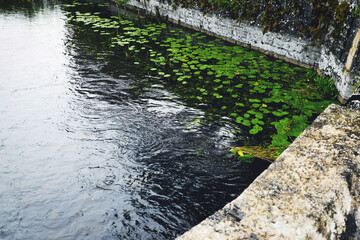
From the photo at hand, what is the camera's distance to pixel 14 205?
8.38 feet

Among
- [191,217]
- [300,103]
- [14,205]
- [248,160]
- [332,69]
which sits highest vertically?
[332,69]

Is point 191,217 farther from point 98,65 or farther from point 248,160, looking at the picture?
point 98,65

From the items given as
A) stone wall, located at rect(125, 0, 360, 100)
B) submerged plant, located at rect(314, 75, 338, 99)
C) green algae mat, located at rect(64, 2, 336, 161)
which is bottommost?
green algae mat, located at rect(64, 2, 336, 161)

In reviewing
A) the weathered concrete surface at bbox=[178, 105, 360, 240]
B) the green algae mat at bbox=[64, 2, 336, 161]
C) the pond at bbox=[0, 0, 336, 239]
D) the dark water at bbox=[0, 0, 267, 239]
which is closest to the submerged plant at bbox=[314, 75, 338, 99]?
the green algae mat at bbox=[64, 2, 336, 161]

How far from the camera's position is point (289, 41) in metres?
5.80

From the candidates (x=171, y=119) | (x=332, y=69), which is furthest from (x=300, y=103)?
(x=171, y=119)

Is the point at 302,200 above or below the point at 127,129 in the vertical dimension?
above

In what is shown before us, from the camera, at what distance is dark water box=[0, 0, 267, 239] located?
2412 mm

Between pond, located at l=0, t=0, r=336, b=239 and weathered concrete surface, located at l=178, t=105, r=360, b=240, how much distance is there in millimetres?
1021

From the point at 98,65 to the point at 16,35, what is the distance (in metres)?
3.49

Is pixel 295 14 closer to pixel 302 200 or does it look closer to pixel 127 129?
pixel 127 129

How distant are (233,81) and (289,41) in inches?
75.9

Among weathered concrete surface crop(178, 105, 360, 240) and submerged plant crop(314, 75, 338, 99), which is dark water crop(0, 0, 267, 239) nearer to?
weathered concrete surface crop(178, 105, 360, 240)

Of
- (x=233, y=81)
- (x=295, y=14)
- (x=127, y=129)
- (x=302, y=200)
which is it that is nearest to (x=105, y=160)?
(x=127, y=129)
